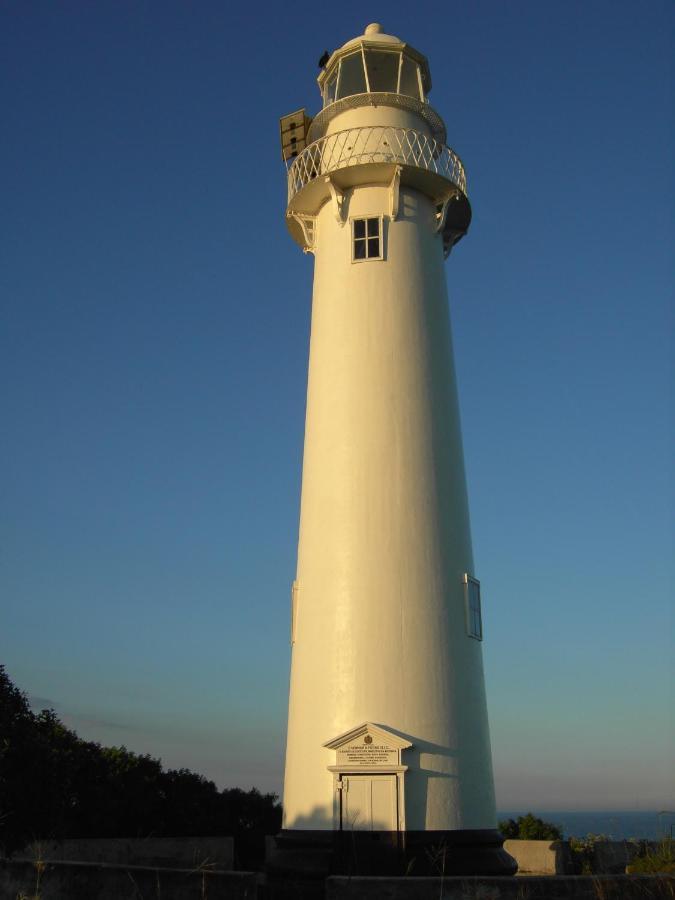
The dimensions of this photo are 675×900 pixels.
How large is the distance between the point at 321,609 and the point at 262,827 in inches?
431

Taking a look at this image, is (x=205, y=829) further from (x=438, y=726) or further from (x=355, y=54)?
(x=355, y=54)

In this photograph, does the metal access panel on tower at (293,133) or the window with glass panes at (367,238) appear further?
the metal access panel on tower at (293,133)

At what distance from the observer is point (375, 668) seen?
16938 mm

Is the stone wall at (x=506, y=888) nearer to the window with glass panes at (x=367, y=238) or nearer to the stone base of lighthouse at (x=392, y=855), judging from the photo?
the stone base of lighthouse at (x=392, y=855)

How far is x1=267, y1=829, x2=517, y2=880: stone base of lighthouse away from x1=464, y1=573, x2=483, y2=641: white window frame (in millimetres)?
3878

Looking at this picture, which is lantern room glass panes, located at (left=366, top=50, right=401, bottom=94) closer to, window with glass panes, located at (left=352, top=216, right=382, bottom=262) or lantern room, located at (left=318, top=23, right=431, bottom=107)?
lantern room, located at (left=318, top=23, right=431, bottom=107)

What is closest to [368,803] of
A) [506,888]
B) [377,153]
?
[506,888]

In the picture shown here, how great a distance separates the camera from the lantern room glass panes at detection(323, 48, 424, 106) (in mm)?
22766

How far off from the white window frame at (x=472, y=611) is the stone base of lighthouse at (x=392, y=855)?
3.88m

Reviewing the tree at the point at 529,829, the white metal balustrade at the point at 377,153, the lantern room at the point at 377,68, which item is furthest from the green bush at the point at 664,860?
the lantern room at the point at 377,68

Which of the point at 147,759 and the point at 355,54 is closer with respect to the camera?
the point at 355,54

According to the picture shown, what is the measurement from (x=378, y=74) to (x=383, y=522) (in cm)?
1259

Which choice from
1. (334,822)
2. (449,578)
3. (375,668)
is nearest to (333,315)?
(449,578)

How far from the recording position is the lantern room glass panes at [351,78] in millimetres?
23019
